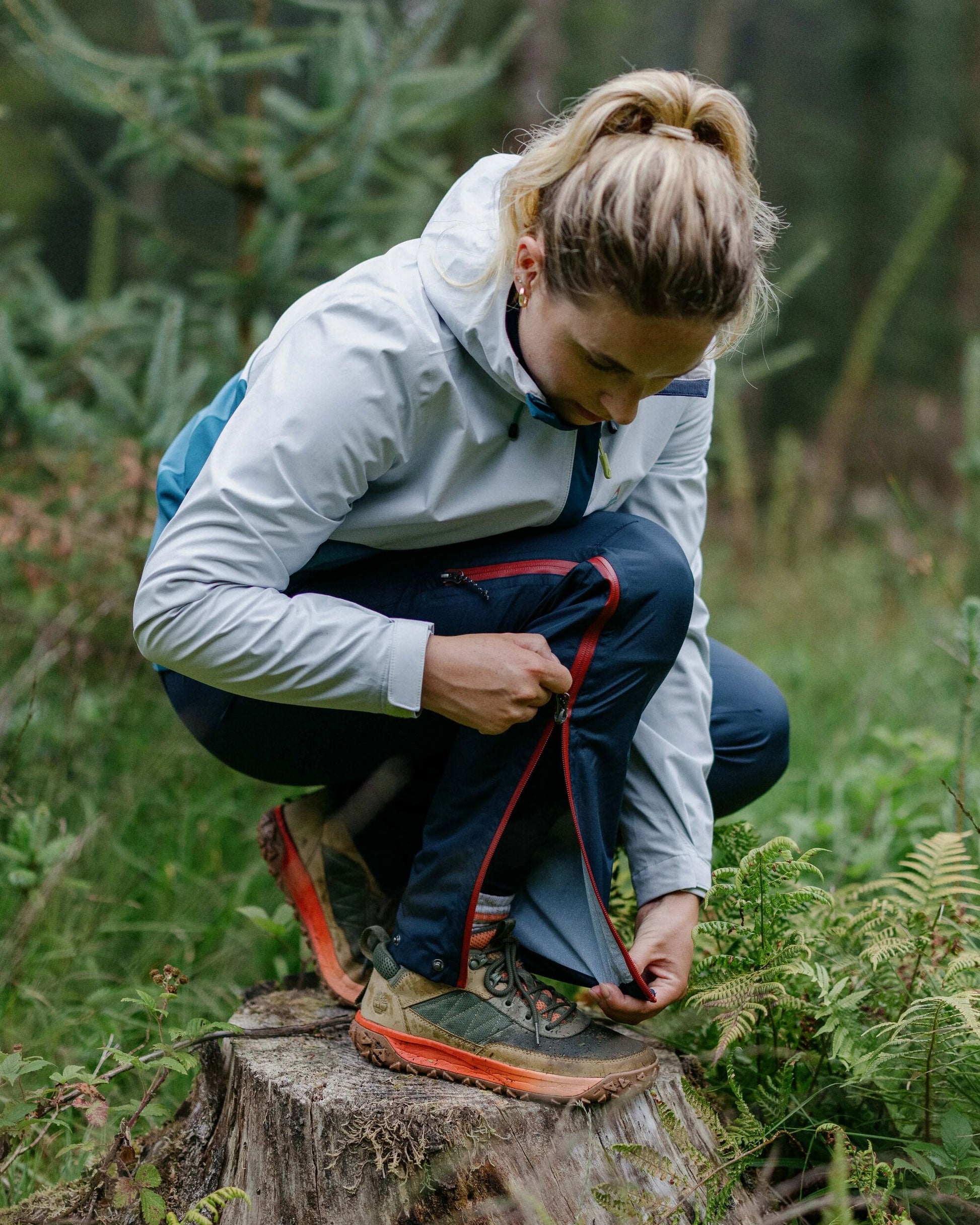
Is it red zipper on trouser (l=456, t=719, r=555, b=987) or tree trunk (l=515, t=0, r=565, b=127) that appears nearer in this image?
red zipper on trouser (l=456, t=719, r=555, b=987)

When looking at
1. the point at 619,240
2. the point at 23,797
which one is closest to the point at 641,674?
the point at 619,240

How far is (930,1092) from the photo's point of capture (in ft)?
4.59

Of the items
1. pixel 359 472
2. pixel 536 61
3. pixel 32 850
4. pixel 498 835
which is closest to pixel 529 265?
pixel 359 472

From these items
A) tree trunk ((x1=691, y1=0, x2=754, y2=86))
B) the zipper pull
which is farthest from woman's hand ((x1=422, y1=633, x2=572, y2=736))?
tree trunk ((x1=691, y1=0, x2=754, y2=86))

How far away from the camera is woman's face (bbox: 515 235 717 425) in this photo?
49.5 inches

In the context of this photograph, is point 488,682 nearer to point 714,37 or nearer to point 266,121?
point 266,121

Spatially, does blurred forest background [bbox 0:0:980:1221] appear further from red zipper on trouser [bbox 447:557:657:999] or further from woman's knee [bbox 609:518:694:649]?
woman's knee [bbox 609:518:694:649]

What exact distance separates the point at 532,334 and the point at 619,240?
0.63 feet

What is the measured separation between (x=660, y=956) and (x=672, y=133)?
41.8 inches

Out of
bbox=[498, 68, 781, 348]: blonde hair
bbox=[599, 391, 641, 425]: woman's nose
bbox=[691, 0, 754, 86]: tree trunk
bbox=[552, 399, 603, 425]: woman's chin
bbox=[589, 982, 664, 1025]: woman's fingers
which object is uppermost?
bbox=[691, 0, 754, 86]: tree trunk

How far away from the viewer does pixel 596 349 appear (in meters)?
1.29

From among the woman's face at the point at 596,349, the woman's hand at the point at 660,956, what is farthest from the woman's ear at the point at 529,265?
the woman's hand at the point at 660,956

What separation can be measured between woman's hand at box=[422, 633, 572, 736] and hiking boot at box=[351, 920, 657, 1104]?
0.35 metres

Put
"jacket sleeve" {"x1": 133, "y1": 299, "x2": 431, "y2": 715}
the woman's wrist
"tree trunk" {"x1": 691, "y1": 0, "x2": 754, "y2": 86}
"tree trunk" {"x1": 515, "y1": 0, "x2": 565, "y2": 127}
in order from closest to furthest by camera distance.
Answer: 1. "jacket sleeve" {"x1": 133, "y1": 299, "x2": 431, "y2": 715}
2. the woman's wrist
3. "tree trunk" {"x1": 515, "y1": 0, "x2": 565, "y2": 127}
4. "tree trunk" {"x1": 691, "y1": 0, "x2": 754, "y2": 86}
